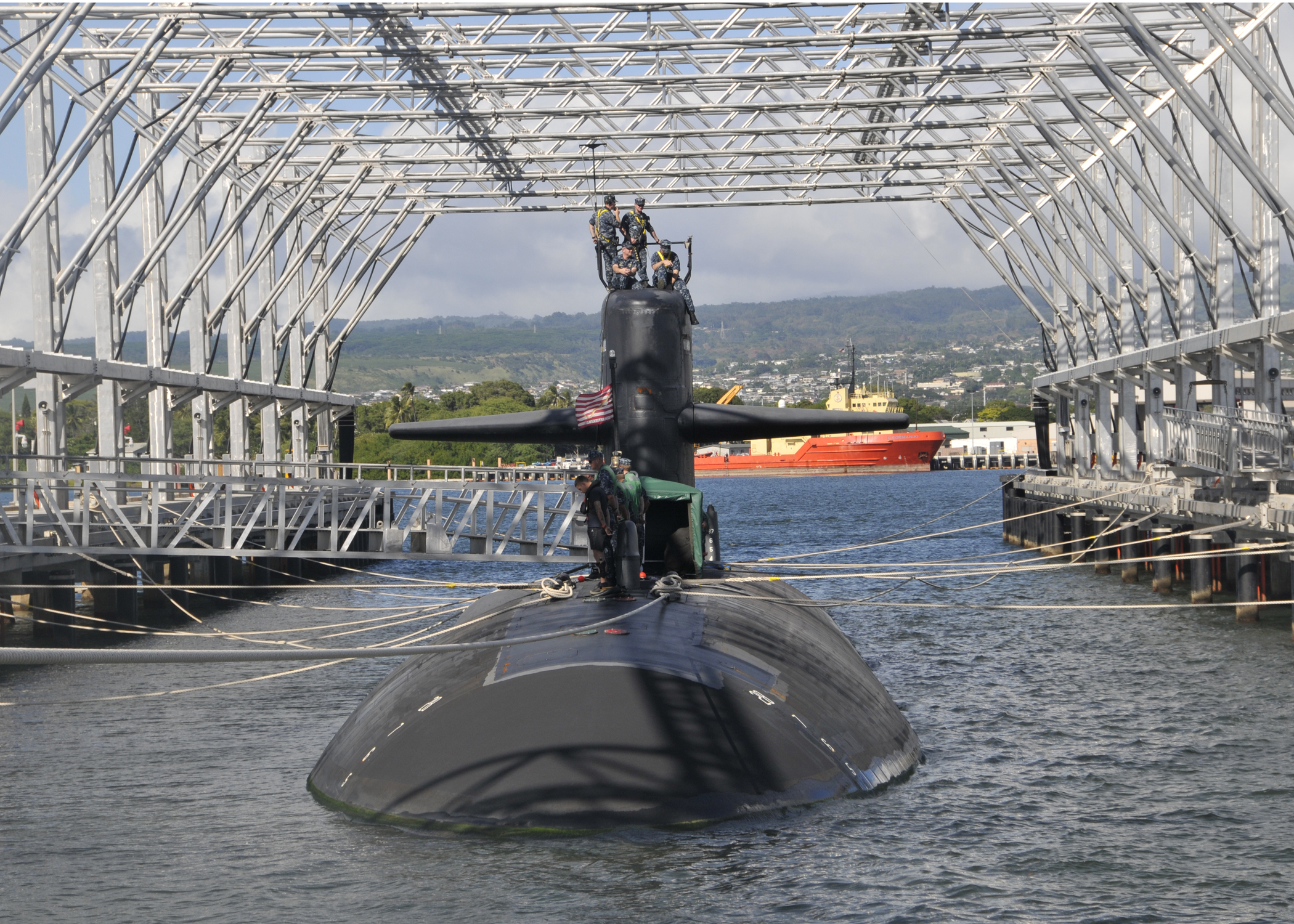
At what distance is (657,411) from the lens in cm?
1622

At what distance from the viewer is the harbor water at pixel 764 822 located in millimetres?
10172

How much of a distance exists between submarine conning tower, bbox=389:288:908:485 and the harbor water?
135 inches

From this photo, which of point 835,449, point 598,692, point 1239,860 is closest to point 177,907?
point 598,692

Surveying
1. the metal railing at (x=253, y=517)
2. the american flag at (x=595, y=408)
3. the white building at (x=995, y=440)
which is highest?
the white building at (x=995, y=440)

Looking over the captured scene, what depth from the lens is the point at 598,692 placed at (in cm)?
1107

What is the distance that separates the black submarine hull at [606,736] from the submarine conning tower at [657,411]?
3.07m

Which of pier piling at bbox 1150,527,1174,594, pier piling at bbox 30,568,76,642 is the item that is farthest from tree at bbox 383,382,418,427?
pier piling at bbox 1150,527,1174,594

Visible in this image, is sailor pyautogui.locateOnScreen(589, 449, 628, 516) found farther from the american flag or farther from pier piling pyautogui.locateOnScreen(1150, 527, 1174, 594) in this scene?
pier piling pyautogui.locateOnScreen(1150, 527, 1174, 594)

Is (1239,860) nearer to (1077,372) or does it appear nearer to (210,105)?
(210,105)

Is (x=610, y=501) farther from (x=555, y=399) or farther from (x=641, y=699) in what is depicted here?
(x=555, y=399)

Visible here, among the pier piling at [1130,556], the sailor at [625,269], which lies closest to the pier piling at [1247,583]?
the pier piling at [1130,556]

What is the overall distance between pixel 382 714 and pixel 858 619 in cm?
1731

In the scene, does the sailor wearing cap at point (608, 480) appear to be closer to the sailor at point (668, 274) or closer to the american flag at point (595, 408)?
the american flag at point (595, 408)

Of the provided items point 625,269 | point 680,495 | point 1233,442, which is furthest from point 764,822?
point 1233,442
